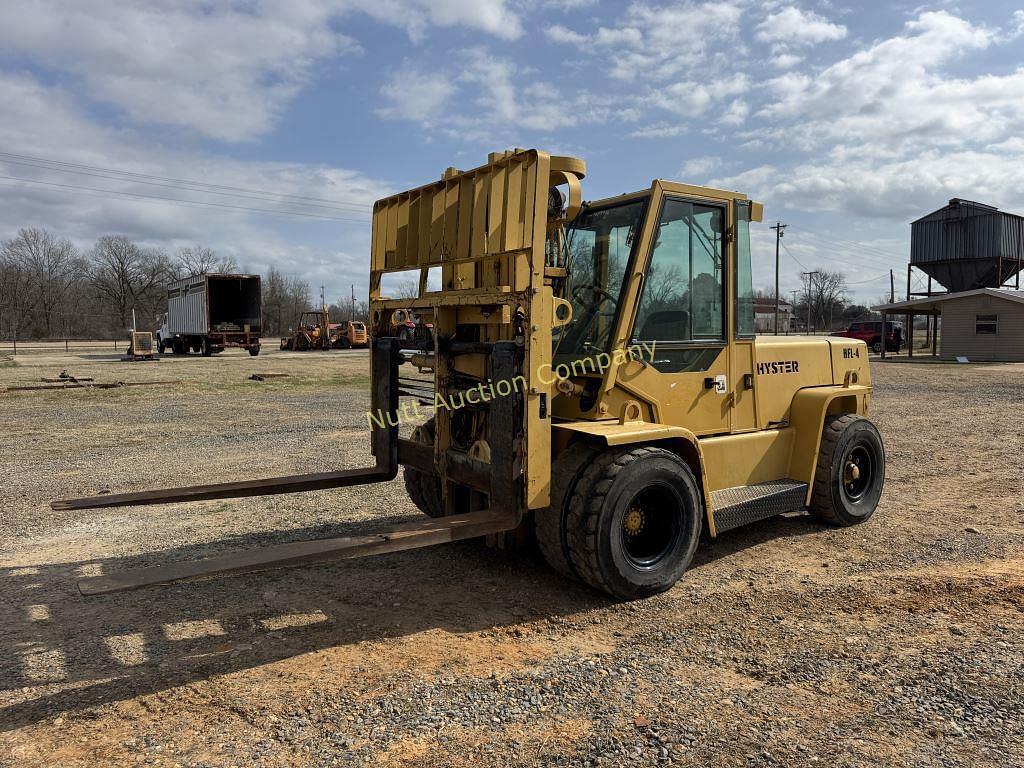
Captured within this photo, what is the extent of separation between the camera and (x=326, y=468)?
8.75 meters

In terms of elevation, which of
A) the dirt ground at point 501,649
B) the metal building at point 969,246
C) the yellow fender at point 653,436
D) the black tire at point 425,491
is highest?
the metal building at point 969,246

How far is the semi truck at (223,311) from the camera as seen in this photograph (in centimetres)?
3228

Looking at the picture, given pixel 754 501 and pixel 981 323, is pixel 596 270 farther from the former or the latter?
pixel 981 323

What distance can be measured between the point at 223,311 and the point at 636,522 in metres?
32.1

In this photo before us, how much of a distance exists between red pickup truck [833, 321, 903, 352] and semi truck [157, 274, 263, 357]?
96.5ft

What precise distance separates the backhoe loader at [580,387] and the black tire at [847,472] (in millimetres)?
43

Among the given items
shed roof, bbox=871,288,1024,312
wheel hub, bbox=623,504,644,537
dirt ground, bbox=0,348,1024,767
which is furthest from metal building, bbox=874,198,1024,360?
wheel hub, bbox=623,504,644,537

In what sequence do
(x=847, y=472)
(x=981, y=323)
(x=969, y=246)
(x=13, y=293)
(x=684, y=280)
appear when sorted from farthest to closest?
(x=13, y=293), (x=969, y=246), (x=981, y=323), (x=847, y=472), (x=684, y=280)

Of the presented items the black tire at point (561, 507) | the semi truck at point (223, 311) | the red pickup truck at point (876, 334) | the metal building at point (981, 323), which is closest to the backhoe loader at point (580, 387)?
the black tire at point (561, 507)

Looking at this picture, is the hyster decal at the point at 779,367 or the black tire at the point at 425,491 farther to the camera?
the black tire at the point at 425,491

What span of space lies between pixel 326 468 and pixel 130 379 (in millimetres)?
14270

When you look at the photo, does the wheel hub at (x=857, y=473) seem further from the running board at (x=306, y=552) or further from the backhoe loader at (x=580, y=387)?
the running board at (x=306, y=552)

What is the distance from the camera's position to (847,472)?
6.45 metres

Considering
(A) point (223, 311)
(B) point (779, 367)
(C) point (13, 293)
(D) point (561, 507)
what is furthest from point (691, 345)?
(C) point (13, 293)
